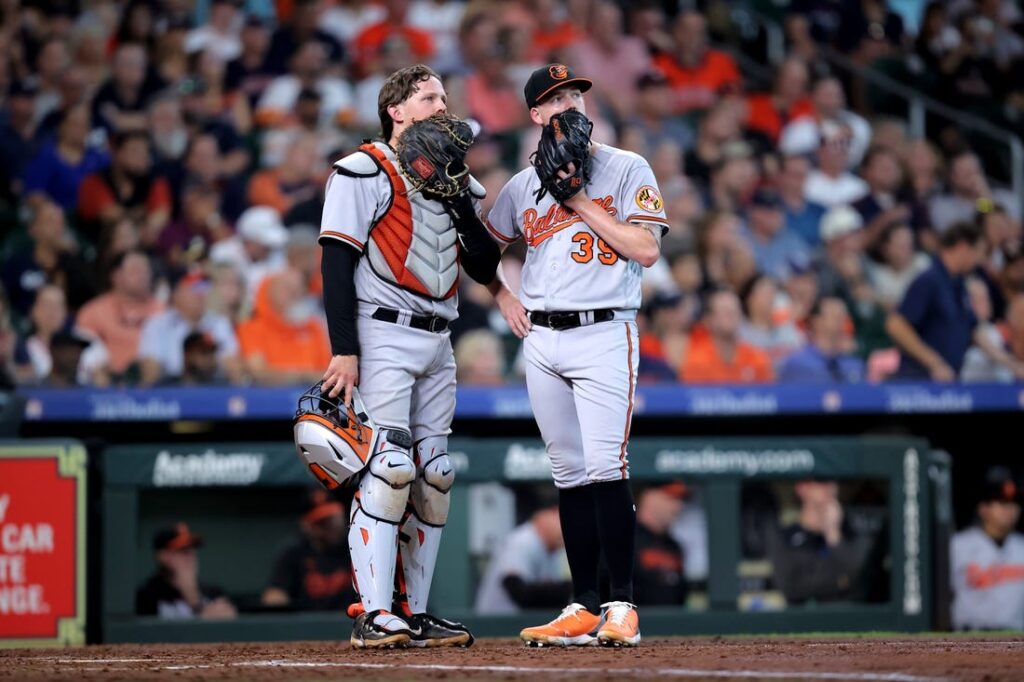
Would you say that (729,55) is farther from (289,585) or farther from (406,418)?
(406,418)

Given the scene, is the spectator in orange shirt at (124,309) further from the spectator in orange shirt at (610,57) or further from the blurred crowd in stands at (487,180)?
the spectator in orange shirt at (610,57)

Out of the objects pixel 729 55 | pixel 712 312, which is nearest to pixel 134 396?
pixel 712 312

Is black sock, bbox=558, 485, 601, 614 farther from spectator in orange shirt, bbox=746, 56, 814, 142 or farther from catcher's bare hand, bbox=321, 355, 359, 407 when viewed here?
spectator in orange shirt, bbox=746, 56, 814, 142

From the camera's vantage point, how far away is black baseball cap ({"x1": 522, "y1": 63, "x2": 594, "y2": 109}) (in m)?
4.99

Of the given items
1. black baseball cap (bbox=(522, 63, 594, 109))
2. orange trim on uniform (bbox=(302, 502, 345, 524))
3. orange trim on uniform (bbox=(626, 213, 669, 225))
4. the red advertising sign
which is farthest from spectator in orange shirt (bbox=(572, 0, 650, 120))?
orange trim on uniform (bbox=(626, 213, 669, 225))

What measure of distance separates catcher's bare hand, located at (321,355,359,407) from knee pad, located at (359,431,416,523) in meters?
0.19

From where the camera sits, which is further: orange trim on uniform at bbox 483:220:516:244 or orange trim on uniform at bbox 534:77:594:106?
orange trim on uniform at bbox 483:220:516:244

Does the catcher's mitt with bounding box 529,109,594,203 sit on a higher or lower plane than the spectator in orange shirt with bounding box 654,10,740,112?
lower

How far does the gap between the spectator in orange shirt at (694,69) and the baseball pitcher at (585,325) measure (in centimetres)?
627

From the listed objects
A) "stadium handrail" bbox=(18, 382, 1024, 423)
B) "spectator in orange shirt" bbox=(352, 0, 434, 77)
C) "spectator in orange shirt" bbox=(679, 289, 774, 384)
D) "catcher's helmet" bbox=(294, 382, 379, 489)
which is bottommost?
"catcher's helmet" bbox=(294, 382, 379, 489)

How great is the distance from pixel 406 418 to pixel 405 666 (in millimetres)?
992

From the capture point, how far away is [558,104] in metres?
5.02

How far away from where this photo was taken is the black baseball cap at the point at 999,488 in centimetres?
871

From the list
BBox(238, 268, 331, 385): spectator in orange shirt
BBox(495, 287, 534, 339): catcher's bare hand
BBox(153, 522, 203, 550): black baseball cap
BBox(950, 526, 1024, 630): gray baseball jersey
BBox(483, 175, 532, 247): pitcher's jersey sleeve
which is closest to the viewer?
BBox(495, 287, 534, 339): catcher's bare hand
